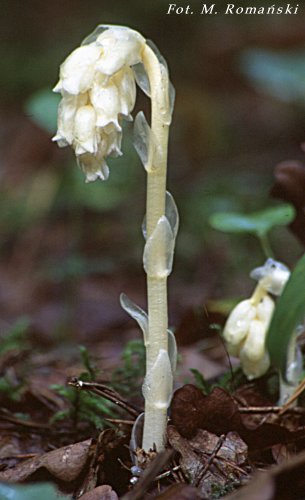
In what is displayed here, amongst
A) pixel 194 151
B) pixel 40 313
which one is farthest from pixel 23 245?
pixel 194 151

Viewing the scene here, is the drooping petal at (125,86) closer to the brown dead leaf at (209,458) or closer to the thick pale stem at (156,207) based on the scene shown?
the thick pale stem at (156,207)

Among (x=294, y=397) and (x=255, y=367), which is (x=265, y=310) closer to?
(x=255, y=367)

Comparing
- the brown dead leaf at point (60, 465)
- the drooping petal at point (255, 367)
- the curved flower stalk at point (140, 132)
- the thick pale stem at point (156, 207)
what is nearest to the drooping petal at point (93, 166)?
the curved flower stalk at point (140, 132)

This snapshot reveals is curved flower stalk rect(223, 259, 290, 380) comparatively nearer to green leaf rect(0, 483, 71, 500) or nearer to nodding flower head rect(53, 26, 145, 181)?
nodding flower head rect(53, 26, 145, 181)

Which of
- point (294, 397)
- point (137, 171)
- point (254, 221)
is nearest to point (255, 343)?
point (294, 397)

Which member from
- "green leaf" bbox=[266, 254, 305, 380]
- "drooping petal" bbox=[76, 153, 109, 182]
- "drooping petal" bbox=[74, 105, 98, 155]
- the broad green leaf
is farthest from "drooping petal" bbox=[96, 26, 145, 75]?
the broad green leaf

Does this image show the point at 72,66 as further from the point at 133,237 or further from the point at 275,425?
the point at 133,237
